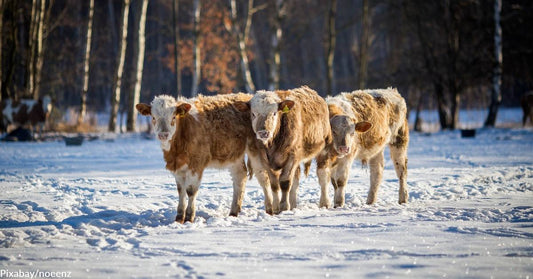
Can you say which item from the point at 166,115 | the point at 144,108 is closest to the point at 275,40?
the point at 144,108

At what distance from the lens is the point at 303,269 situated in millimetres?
3385

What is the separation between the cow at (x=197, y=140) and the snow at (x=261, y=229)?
44 centimetres

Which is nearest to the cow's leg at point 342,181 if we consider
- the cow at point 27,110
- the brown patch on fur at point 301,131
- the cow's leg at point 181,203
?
the brown patch on fur at point 301,131

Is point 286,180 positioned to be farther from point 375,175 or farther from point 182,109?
point 375,175

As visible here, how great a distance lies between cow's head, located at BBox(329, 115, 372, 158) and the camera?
629 cm

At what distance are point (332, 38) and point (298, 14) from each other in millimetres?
15566

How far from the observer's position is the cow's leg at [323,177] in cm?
652

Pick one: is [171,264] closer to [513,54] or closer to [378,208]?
[378,208]

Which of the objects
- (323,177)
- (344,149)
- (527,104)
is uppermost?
(527,104)

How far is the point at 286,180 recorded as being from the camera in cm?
607

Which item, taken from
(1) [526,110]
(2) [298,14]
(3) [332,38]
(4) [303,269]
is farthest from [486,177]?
(2) [298,14]

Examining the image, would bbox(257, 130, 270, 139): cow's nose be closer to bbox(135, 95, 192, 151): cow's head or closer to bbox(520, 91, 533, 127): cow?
bbox(135, 95, 192, 151): cow's head

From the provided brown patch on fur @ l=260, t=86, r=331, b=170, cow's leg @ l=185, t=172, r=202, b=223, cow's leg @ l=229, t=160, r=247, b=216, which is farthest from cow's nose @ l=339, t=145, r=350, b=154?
cow's leg @ l=185, t=172, r=202, b=223

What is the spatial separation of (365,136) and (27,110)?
15.2 meters
